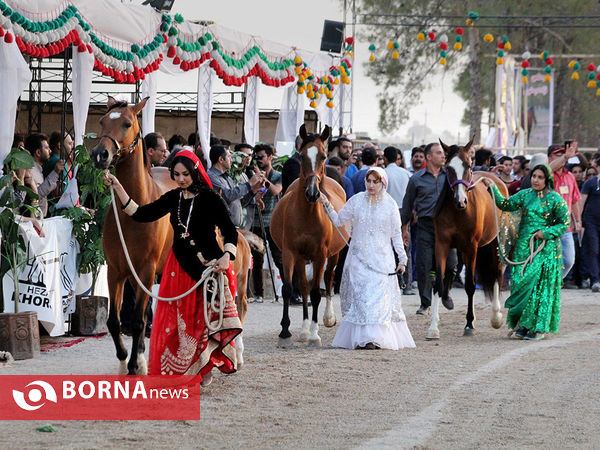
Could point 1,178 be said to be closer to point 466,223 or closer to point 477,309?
point 466,223

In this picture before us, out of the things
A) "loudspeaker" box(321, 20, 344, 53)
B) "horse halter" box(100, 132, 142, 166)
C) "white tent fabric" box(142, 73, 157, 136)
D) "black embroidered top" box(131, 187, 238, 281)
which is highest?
"loudspeaker" box(321, 20, 344, 53)

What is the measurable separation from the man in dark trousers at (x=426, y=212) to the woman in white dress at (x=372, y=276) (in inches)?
109

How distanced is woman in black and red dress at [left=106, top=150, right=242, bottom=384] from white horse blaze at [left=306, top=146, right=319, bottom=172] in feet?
9.31

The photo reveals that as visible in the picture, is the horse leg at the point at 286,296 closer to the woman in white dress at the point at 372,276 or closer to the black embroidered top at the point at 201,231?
the woman in white dress at the point at 372,276

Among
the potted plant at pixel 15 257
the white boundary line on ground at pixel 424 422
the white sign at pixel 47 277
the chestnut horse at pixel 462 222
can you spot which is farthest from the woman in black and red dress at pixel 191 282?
the chestnut horse at pixel 462 222

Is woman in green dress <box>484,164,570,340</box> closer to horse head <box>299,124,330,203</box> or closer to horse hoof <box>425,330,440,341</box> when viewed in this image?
horse hoof <box>425,330,440,341</box>

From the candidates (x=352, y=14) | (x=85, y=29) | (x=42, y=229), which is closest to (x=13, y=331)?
(x=42, y=229)

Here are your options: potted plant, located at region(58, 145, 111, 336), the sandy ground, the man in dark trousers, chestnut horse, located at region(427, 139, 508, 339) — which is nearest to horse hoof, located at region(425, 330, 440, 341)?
chestnut horse, located at region(427, 139, 508, 339)

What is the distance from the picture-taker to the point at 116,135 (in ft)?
28.1

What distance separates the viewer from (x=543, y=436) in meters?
6.83

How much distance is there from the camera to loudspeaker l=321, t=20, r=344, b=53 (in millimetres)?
24906

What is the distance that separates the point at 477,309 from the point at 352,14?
1363cm

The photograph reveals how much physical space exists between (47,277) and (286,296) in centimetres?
260

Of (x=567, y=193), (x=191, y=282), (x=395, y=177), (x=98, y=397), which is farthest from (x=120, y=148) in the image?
(x=567, y=193)
